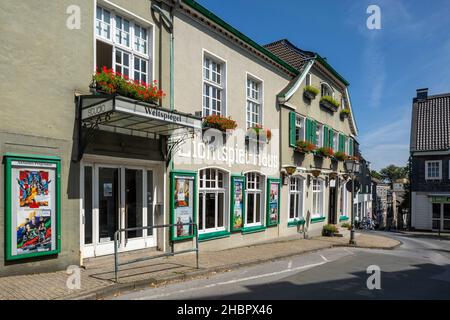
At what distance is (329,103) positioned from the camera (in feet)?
63.0

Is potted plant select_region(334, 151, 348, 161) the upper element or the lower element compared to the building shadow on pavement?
upper

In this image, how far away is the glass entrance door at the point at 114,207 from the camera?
786cm

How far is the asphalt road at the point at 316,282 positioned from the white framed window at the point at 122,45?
5.14 m

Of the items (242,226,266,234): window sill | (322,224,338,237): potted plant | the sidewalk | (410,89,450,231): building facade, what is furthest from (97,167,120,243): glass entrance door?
(410,89,450,231): building facade

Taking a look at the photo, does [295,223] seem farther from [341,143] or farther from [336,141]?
[341,143]

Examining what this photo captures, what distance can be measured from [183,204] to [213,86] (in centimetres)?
398

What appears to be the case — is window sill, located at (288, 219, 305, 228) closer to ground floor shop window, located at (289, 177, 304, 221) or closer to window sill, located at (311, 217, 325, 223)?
ground floor shop window, located at (289, 177, 304, 221)

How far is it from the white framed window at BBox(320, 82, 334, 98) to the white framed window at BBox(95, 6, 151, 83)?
12.1 meters

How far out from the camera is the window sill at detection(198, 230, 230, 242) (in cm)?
1045

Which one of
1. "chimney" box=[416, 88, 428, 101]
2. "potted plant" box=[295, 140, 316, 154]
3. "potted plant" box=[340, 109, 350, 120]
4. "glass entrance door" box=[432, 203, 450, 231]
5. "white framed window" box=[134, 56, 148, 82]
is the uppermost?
"chimney" box=[416, 88, 428, 101]

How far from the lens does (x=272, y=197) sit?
14.0 m

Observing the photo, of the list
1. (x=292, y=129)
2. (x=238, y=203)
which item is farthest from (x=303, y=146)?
(x=238, y=203)

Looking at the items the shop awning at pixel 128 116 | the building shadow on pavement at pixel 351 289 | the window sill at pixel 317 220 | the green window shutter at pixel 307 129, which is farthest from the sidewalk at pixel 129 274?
the green window shutter at pixel 307 129
